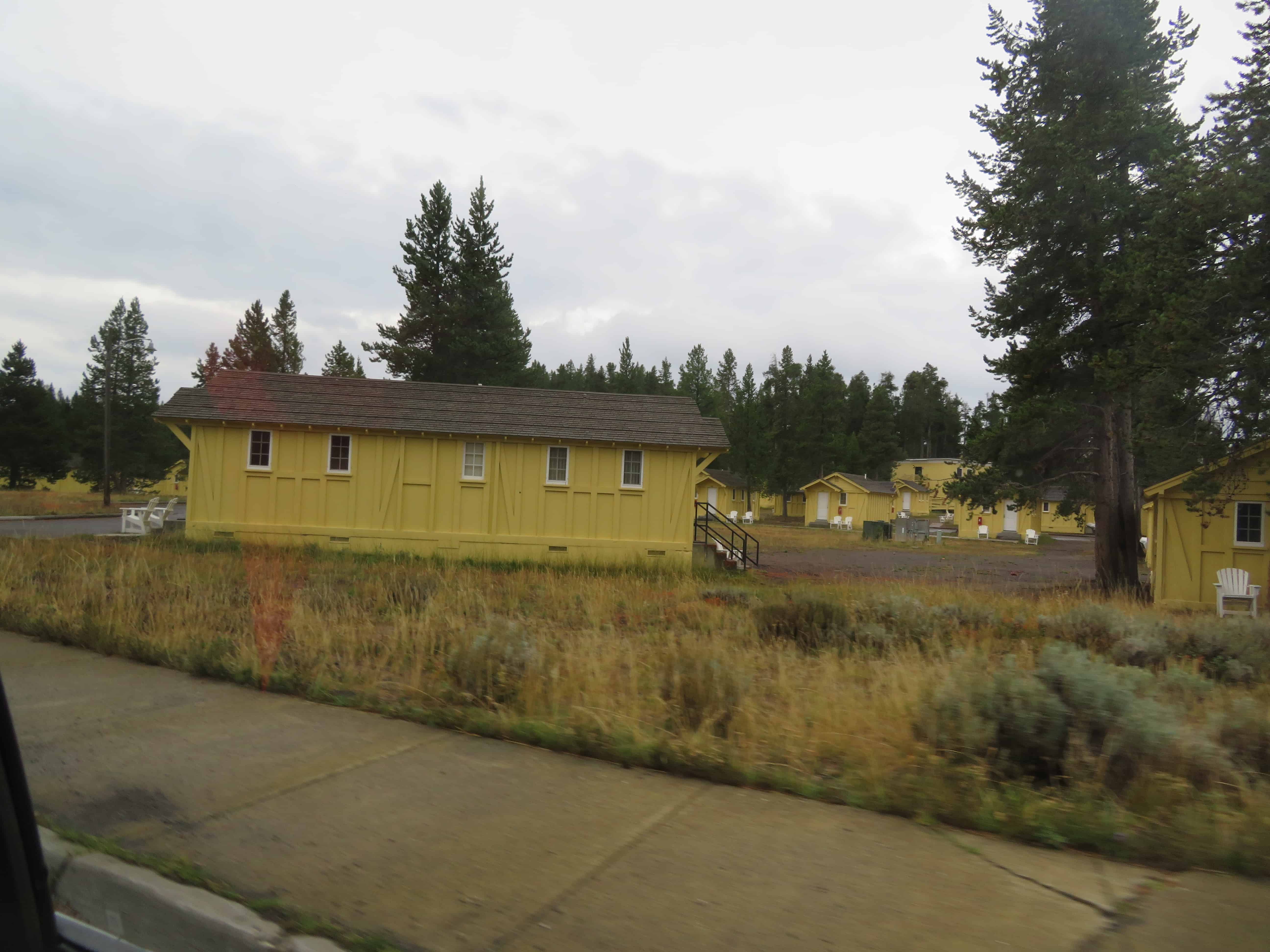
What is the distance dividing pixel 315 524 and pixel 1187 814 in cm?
2003

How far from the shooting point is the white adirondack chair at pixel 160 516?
23.1 m

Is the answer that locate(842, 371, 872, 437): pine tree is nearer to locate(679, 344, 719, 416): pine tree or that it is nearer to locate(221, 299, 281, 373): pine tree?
locate(679, 344, 719, 416): pine tree

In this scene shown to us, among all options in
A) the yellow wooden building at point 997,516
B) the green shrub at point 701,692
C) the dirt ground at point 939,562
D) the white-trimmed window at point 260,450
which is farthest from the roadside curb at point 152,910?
the yellow wooden building at point 997,516

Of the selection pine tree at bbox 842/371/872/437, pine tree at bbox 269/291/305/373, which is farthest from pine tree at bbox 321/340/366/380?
pine tree at bbox 842/371/872/437

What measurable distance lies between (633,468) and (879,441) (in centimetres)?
7240

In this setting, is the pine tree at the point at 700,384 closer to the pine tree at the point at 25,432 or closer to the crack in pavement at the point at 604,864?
the pine tree at the point at 25,432

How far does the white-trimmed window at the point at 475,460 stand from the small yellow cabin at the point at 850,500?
42.2 metres

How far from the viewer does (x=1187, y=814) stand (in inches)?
159

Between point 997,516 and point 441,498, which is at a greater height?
point 997,516

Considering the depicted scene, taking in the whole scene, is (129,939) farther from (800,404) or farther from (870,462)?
(870,462)

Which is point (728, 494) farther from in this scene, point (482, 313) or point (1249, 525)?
point (1249, 525)

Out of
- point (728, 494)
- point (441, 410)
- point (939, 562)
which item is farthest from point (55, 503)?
point (728, 494)

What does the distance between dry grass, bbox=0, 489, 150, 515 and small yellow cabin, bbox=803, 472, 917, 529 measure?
45615mm

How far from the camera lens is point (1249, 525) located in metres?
18.3
